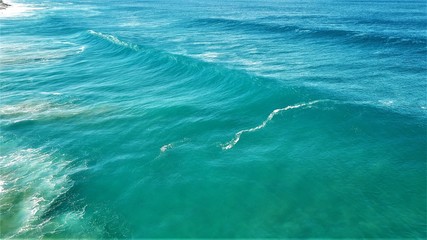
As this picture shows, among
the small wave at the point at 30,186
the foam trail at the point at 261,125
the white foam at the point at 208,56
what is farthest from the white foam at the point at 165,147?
the white foam at the point at 208,56

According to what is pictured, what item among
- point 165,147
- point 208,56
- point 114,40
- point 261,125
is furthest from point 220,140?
point 114,40

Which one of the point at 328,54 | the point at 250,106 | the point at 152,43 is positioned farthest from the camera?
the point at 152,43

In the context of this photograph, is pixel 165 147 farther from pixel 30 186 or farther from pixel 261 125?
pixel 30 186

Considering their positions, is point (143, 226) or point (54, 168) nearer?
point (143, 226)

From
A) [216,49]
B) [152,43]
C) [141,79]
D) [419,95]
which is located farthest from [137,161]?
[152,43]

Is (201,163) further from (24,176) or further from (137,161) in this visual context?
(24,176)

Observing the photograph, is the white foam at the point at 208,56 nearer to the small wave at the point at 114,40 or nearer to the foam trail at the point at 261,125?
the small wave at the point at 114,40

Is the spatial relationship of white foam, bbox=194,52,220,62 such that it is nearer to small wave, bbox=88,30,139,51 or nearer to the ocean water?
the ocean water

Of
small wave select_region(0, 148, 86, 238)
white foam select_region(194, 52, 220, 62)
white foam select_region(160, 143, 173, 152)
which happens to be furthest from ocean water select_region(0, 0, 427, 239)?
white foam select_region(194, 52, 220, 62)
